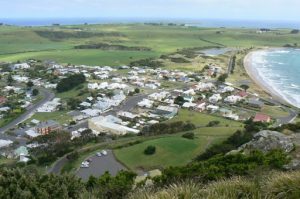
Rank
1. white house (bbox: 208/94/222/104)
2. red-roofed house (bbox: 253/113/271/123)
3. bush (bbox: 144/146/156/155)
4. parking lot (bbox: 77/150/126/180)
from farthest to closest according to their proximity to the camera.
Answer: white house (bbox: 208/94/222/104), red-roofed house (bbox: 253/113/271/123), bush (bbox: 144/146/156/155), parking lot (bbox: 77/150/126/180)

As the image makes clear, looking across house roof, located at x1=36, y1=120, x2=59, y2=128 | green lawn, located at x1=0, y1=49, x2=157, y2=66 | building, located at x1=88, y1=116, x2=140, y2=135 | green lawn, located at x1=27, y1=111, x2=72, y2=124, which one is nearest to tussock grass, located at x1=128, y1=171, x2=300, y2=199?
building, located at x1=88, y1=116, x2=140, y2=135

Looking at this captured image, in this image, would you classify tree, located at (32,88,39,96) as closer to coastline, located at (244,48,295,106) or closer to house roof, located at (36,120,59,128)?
house roof, located at (36,120,59,128)

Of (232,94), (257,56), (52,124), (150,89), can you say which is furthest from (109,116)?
(257,56)

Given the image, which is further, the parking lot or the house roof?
the house roof

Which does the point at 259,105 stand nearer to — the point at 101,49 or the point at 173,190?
the point at 173,190

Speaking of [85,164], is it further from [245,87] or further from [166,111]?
[245,87]

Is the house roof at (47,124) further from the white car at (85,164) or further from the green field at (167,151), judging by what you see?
the white car at (85,164)

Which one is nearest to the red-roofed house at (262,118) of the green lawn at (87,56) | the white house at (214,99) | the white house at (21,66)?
the white house at (214,99)
